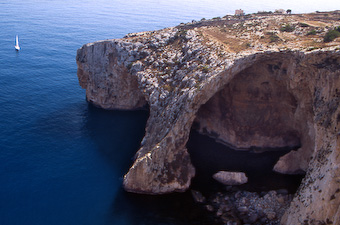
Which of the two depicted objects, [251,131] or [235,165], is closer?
[235,165]

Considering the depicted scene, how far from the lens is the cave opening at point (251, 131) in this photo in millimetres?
37625

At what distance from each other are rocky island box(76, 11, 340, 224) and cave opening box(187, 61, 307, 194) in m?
0.16

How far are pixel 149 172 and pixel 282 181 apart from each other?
18095mm

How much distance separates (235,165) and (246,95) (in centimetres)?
1086

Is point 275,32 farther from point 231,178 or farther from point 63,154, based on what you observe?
point 63,154

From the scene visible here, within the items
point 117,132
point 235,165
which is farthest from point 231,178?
point 117,132

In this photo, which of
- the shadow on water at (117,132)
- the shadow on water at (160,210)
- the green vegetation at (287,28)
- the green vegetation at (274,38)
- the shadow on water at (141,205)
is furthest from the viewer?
the green vegetation at (287,28)

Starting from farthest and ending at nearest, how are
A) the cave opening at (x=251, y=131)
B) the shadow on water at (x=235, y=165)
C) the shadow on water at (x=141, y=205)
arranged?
the cave opening at (x=251, y=131)
the shadow on water at (x=235, y=165)
the shadow on water at (x=141, y=205)

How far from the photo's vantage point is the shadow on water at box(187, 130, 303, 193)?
3639 cm

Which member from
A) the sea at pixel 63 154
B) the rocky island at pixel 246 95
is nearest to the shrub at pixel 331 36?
the rocky island at pixel 246 95

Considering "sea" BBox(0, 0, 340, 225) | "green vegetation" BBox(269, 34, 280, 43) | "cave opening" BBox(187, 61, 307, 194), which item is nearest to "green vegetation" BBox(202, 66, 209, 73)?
"cave opening" BBox(187, 61, 307, 194)

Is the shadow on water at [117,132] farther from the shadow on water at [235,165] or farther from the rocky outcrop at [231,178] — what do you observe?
the rocky outcrop at [231,178]

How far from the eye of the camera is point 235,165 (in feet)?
133

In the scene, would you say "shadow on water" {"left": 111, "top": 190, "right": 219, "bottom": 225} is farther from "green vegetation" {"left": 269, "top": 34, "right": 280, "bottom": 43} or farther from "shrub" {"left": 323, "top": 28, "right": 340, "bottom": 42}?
"shrub" {"left": 323, "top": 28, "right": 340, "bottom": 42}
